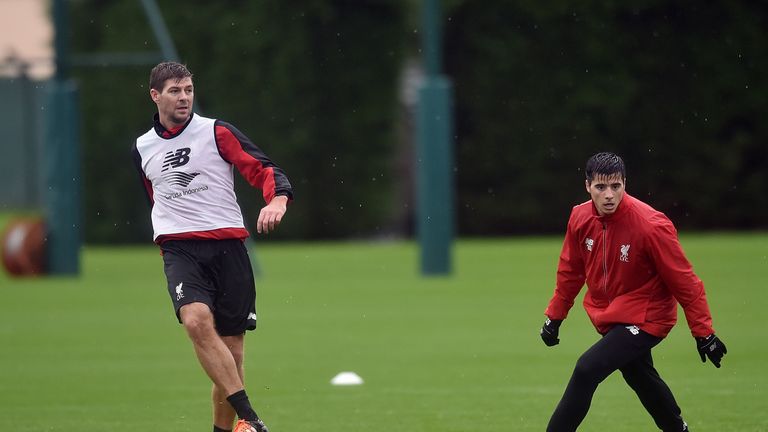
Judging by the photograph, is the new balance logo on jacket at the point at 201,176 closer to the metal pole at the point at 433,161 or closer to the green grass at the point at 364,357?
the green grass at the point at 364,357

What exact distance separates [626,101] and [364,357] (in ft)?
Result: 67.9

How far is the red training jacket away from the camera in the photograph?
683 cm

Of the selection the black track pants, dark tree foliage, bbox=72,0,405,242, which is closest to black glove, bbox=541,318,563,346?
the black track pants

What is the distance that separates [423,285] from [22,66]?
928 centimetres

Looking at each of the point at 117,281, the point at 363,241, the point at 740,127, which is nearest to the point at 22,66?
the point at 117,281

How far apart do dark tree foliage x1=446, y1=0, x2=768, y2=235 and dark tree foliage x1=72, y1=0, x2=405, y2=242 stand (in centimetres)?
228

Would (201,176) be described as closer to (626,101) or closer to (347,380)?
(347,380)

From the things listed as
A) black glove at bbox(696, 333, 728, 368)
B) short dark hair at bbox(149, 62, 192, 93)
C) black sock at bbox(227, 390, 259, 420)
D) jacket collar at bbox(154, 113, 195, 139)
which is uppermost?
short dark hair at bbox(149, 62, 192, 93)

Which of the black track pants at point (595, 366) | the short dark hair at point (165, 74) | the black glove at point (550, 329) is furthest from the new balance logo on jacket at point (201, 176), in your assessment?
the black track pants at point (595, 366)

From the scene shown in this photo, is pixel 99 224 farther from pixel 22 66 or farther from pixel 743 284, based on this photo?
pixel 743 284

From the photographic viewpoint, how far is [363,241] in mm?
34125

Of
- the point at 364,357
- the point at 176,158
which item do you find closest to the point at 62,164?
the point at 364,357

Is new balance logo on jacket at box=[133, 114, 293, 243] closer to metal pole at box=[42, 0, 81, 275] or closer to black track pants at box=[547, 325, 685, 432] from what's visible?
black track pants at box=[547, 325, 685, 432]

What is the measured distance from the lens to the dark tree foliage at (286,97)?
3247cm
